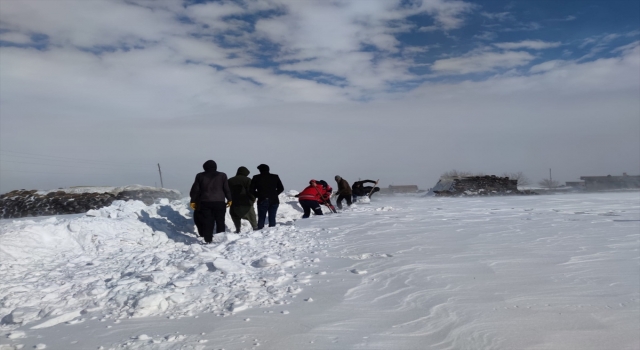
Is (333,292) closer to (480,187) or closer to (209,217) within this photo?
(209,217)

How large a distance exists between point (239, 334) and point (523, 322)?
7.46 feet

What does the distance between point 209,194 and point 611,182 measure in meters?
37.9

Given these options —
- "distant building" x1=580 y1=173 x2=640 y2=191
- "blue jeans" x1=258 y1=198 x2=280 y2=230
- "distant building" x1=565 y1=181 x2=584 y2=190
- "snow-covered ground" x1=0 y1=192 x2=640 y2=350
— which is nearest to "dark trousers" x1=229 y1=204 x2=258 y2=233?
"blue jeans" x1=258 y1=198 x2=280 y2=230

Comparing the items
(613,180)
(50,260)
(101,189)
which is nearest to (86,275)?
(50,260)

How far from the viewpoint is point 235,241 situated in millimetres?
7941

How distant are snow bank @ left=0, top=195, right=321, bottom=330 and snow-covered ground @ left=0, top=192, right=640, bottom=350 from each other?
0.02 metres

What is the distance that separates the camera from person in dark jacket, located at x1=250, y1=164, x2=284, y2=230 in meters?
11.4

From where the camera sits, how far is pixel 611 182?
38.0 meters

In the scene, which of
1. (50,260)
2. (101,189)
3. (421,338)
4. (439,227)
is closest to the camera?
(421,338)

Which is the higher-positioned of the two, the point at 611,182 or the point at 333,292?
the point at 611,182

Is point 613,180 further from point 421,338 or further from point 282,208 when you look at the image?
point 421,338

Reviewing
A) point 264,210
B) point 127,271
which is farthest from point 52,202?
point 127,271

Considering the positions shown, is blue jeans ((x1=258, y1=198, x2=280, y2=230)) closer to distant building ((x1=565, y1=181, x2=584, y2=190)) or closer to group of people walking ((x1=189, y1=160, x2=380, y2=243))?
group of people walking ((x1=189, y1=160, x2=380, y2=243))

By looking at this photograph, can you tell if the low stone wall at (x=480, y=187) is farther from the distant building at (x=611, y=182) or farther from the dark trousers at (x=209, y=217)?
the dark trousers at (x=209, y=217)
